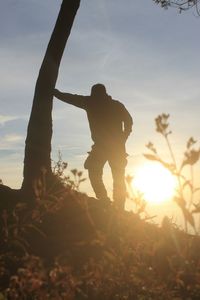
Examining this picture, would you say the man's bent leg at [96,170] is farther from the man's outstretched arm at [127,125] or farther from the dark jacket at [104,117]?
the man's outstretched arm at [127,125]

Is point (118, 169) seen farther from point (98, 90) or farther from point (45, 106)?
point (45, 106)

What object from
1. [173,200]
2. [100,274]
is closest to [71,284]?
[100,274]

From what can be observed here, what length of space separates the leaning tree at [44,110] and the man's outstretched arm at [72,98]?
0.57 ft

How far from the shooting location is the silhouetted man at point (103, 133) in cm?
1074

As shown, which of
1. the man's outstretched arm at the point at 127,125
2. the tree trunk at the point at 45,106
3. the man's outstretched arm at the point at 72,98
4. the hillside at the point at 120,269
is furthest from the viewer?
the man's outstretched arm at the point at 127,125

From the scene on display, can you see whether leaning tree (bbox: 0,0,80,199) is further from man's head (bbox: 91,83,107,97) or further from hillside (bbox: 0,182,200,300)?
hillside (bbox: 0,182,200,300)

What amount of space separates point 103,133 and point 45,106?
143 centimetres

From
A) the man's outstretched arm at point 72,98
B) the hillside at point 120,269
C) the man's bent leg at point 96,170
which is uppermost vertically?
the man's outstretched arm at point 72,98

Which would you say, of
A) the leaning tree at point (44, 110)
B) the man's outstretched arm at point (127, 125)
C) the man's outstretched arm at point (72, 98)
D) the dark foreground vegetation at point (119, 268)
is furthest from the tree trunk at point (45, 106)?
the dark foreground vegetation at point (119, 268)

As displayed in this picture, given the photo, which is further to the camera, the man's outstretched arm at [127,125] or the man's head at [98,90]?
the man's outstretched arm at [127,125]

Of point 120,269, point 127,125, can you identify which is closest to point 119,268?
point 120,269

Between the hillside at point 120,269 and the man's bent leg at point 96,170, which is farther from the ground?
the man's bent leg at point 96,170

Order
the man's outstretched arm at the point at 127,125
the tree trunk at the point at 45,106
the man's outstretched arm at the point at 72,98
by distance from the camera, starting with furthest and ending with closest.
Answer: the man's outstretched arm at the point at 127,125 < the man's outstretched arm at the point at 72,98 < the tree trunk at the point at 45,106

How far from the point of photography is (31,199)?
9.67 m
